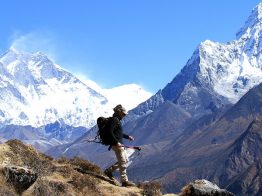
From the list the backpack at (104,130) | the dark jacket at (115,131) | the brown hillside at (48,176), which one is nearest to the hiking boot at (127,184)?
the brown hillside at (48,176)

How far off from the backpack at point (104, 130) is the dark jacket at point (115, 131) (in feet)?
0.42

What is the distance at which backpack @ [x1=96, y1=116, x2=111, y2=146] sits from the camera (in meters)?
23.0

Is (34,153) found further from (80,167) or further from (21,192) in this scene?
(21,192)

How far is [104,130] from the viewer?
907 inches

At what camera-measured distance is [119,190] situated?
74.8 feet

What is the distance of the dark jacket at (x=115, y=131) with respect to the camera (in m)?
22.9

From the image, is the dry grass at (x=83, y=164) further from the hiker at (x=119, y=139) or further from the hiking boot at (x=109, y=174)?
the hiker at (x=119, y=139)

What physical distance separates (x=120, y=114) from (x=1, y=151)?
4.64m

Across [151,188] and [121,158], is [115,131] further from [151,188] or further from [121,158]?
[151,188]

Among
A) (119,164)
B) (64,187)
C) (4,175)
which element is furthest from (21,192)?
(119,164)

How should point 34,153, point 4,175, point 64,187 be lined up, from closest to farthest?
point 4,175 < point 64,187 < point 34,153

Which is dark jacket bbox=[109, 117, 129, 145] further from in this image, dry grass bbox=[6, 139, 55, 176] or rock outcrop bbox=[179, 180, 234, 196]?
rock outcrop bbox=[179, 180, 234, 196]

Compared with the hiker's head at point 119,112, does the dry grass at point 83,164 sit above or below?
below

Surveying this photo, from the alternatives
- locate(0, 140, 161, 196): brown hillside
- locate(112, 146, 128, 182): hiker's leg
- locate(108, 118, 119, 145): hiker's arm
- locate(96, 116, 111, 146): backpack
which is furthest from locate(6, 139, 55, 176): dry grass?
locate(108, 118, 119, 145): hiker's arm
